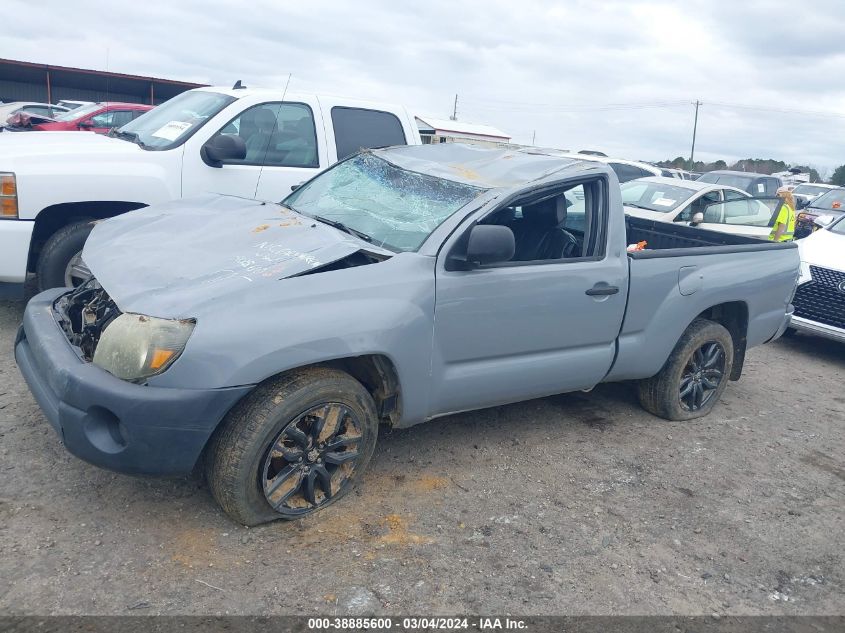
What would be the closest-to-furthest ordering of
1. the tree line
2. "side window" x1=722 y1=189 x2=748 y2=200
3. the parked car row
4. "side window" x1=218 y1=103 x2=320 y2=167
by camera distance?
"side window" x1=218 y1=103 x2=320 y2=167
"side window" x1=722 y1=189 x2=748 y2=200
the parked car row
the tree line

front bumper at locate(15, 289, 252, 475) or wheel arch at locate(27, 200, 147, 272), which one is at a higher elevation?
wheel arch at locate(27, 200, 147, 272)

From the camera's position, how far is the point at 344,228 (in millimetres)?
3945

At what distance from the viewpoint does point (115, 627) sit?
259 centimetres

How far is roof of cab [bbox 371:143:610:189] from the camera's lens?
407 cm

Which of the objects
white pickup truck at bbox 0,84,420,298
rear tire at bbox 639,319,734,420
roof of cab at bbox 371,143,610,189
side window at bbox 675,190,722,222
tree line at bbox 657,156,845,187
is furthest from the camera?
tree line at bbox 657,156,845,187

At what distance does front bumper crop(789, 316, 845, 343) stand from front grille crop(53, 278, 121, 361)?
651cm

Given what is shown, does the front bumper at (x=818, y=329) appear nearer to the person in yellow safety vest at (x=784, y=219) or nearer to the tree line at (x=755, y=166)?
the person in yellow safety vest at (x=784, y=219)

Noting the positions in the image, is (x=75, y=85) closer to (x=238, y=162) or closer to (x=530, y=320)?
(x=238, y=162)

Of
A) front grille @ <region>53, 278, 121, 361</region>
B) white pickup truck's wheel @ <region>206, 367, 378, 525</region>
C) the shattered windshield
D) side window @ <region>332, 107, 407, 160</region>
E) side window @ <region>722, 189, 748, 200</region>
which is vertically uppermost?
side window @ <region>332, 107, 407, 160</region>

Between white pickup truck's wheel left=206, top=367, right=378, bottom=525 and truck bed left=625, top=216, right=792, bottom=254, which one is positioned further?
truck bed left=625, top=216, right=792, bottom=254

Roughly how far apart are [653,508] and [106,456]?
2700 mm

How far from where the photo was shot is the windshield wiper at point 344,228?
12.5 feet

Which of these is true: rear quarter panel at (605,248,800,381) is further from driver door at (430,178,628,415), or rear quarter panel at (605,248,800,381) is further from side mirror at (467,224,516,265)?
side mirror at (467,224,516,265)

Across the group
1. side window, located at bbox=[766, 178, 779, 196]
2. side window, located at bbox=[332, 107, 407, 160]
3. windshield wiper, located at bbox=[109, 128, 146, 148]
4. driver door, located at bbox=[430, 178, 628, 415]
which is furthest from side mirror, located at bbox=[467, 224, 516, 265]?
side window, located at bbox=[766, 178, 779, 196]
